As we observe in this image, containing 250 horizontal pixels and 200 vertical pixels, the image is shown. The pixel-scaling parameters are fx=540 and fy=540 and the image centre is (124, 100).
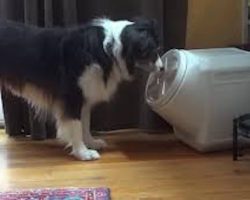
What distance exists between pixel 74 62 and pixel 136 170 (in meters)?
0.62

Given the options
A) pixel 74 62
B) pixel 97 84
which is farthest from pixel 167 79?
pixel 74 62

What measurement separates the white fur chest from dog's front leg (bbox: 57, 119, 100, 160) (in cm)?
15

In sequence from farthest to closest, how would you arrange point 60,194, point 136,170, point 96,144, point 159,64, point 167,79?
point 96,144 < point 167,79 < point 159,64 < point 136,170 < point 60,194

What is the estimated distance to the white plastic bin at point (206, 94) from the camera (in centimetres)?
271

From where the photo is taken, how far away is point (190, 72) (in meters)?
2.73

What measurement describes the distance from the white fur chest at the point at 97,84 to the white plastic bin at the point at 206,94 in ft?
0.83

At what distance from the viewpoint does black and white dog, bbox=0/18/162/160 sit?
8.80ft

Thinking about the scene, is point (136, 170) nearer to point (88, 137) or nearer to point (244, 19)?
point (88, 137)

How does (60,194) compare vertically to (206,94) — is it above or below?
below

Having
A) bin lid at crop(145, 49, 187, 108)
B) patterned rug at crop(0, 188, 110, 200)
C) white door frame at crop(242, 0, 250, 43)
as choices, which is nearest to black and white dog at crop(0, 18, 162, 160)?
bin lid at crop(145, 49, 187, 108)

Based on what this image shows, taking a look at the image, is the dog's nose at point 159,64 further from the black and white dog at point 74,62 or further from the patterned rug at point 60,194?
the patterned rug at point 60,194

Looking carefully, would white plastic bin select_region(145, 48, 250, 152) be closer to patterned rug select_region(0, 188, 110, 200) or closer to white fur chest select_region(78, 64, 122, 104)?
white fur chest select_region(78, 64, 122, 104)

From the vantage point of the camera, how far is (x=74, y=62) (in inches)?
106

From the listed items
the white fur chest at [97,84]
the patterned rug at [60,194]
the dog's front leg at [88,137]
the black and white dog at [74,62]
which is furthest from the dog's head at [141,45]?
the patterned rug at [60,194]
